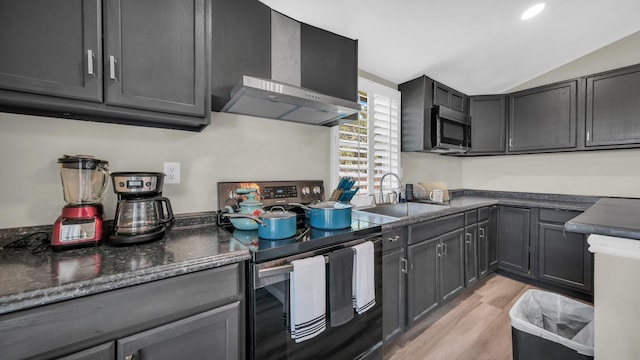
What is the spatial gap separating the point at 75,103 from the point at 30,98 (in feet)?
0.37

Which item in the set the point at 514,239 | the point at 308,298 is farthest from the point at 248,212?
the point at 514,239

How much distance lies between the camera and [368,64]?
231 cm

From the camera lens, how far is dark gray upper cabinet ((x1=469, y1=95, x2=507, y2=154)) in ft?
9.94

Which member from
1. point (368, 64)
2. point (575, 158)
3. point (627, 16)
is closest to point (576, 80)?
point (627, 16)

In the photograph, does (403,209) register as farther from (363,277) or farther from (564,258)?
(564,258)

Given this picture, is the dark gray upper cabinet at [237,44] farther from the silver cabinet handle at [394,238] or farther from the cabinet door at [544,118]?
the cabinet door at [544,118]

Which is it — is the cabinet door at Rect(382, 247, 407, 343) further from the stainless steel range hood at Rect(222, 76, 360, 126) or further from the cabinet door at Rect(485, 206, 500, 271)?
the cabinet door at Rect(485, 206, 500, 271)

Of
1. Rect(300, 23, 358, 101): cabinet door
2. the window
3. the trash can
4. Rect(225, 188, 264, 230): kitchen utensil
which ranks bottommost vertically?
the trash can

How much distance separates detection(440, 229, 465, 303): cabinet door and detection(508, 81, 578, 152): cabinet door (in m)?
1.67

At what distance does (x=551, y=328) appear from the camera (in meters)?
1.49

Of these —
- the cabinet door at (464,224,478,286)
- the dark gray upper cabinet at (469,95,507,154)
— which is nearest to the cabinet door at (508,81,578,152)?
the dark gray upper cabinet at (469,95,507,154)

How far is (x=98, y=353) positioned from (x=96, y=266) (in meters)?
0.26

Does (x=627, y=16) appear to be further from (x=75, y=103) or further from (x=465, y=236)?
(x=75, y=103)

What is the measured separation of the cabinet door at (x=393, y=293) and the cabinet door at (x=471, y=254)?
0.97 metres
